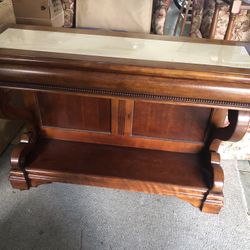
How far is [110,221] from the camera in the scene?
114cm

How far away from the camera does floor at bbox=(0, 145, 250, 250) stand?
1.06 meters

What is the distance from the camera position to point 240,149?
56.3 inches

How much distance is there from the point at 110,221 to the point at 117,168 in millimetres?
243

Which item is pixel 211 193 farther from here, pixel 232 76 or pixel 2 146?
pixel 2 146

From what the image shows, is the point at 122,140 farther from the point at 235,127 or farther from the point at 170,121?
the point at 235,127

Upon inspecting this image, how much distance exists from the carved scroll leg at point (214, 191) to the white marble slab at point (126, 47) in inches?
18.9

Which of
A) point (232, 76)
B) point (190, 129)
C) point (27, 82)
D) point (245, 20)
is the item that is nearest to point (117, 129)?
point (190, 129)

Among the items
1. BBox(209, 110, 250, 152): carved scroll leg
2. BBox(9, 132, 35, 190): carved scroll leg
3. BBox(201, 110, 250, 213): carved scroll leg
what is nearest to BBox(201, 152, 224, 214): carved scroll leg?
BBox(201, 110, 250, 213): carved scroll leg

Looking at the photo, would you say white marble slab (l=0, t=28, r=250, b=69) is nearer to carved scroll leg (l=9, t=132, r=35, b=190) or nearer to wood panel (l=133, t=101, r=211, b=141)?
wood panel (l=133, t=101, r=211, b=141)

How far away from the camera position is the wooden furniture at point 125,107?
792 mm

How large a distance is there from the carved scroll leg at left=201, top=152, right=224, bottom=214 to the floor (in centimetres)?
5

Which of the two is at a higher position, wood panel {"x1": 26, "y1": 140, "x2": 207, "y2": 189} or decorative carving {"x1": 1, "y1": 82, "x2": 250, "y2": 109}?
decorative carving {"x1": 1, "y1": 82, "x2": 250, "y2": 109}

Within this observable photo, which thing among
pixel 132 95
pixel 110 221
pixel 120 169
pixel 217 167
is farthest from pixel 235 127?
pixel 110 221

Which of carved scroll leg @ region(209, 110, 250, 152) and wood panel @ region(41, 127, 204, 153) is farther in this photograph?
wood panel @ region(41, 127, 204, 153)
